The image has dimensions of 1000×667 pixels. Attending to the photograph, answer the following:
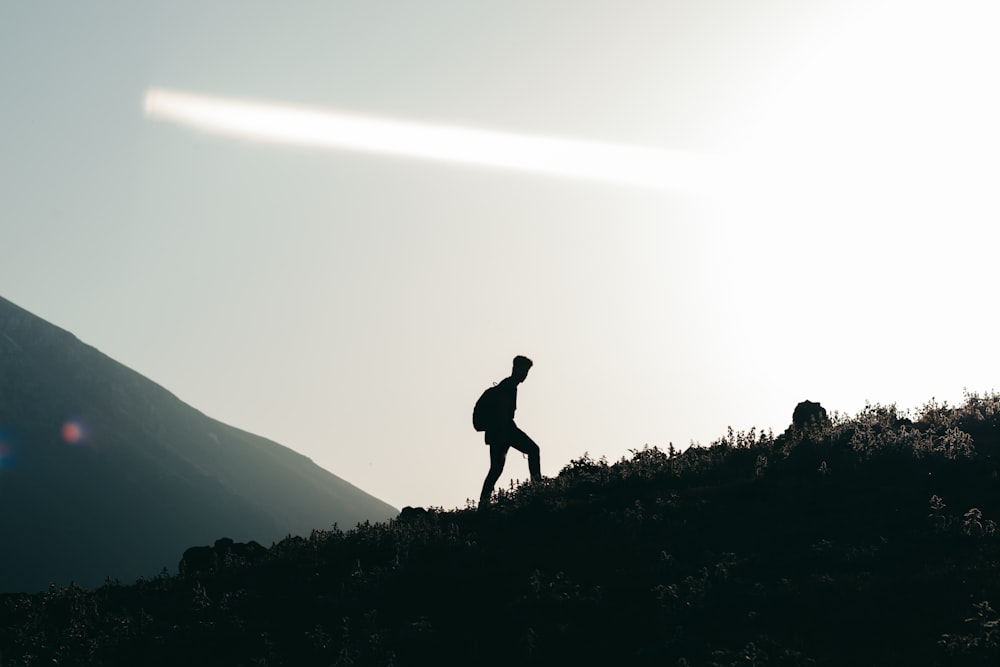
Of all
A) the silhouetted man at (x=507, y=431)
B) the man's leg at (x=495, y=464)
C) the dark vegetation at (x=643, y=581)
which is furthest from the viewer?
the silhouetted man at (x=507, y=431)

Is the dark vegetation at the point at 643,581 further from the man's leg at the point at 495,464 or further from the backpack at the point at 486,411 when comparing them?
the backpack at the point at 486,411

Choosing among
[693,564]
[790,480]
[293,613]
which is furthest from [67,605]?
[790,480]

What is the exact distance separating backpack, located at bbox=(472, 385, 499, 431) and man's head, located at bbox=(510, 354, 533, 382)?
553 mm

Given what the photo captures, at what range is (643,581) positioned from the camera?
1289 cm

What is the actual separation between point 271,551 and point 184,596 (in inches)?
99.8

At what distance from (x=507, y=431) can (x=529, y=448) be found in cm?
74

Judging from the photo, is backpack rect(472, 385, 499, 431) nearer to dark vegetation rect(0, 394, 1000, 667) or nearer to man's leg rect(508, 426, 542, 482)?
man's leg rect(508, 426, 542, 482)

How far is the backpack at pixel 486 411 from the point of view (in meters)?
21.5

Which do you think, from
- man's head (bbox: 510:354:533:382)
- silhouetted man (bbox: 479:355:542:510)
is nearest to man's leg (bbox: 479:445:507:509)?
silhouetted man (bbox: 479:355:542:510)

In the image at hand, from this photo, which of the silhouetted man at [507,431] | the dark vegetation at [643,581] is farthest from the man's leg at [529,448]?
the dark vegetation at [643,581]

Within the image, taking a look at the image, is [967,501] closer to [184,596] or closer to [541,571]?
[541,571]

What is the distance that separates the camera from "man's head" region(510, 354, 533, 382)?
854 inches

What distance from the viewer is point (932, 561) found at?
477 inches

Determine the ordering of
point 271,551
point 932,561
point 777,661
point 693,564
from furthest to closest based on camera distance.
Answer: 1. point 271,551
2. point 693,564
3. point 932,561
4. point 777,661
